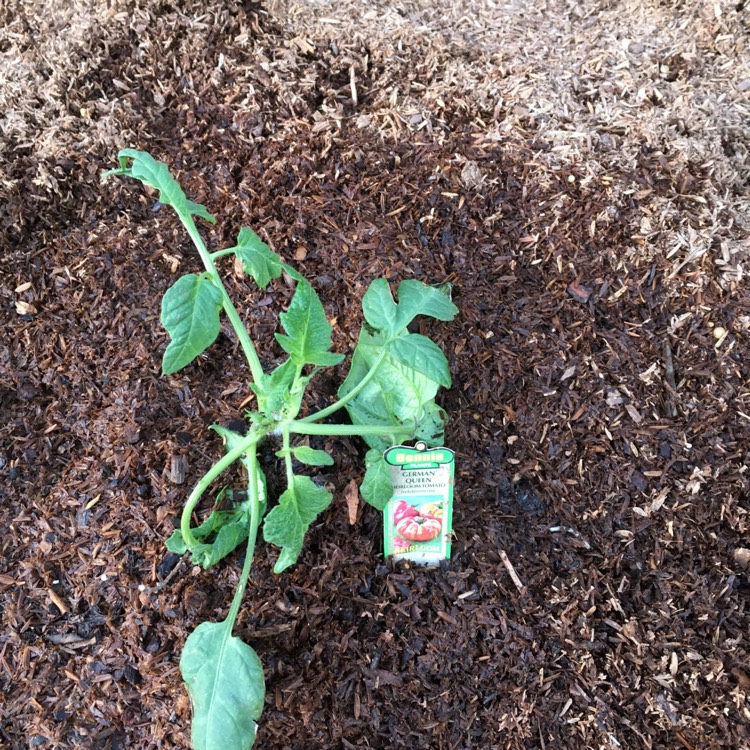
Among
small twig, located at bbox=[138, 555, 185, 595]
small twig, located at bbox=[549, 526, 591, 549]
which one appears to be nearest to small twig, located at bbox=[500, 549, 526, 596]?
small twig, located at bbox=[549, 526, 591, 549]

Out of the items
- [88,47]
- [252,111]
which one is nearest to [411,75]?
[252,111]

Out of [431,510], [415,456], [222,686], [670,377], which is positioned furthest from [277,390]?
[670,377]

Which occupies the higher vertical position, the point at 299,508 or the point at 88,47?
the point at 88,47

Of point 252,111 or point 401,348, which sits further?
point 252,111

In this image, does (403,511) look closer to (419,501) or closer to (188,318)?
(419,501)

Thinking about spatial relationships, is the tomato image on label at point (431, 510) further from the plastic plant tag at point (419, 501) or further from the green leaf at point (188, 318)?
the green leaf at point (188, 318)

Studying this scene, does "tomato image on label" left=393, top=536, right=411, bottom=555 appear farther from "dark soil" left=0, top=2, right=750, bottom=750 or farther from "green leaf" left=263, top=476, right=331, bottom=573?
"green leaf" left=263, top=476, right=331, bottom=573

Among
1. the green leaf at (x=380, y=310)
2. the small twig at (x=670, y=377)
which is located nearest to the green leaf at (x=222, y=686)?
the green leaf at (x=380, y=310)

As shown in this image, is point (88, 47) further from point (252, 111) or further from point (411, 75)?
point (411, 75)
